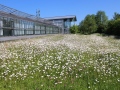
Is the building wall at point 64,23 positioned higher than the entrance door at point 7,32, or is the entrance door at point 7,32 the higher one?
the building wall at point 64,23

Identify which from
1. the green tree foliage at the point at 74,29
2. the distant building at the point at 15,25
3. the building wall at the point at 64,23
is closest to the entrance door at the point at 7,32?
the distant building at the point at 15,25

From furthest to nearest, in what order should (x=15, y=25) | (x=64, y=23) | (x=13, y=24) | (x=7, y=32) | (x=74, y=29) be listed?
(x=64, y=23)
(x=74, y=29)
(x=15, y=25)
(x=13, y=24)
(x=7, y=32)

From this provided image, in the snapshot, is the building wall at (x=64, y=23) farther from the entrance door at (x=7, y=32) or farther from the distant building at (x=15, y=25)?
the entrance door at (x=7, y=32)

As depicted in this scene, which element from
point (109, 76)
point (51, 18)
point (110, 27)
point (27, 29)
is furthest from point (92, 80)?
point (51, 18)

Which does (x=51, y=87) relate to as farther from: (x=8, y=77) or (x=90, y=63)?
(x=90, y=63)

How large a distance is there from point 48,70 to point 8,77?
199 centimetres

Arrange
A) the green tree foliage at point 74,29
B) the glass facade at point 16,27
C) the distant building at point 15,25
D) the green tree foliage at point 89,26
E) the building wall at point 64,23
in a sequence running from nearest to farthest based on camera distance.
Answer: the glass facade at point 16,27, the distant building at point 15,25, the green tree foliage at point 89,26, the green tree foliage at point 74,29, the building wall at point 64,23

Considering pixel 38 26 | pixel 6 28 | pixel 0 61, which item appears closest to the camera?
pixel 0 61

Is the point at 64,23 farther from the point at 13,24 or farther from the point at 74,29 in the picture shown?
the point at 13,24

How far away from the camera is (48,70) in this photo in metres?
9.63

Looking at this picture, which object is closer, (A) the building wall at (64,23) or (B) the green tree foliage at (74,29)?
(B) the green tree foliage at (74,29)

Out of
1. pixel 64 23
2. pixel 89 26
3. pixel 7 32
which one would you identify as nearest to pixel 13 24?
pixel 7 32

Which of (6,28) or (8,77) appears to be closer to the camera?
(8,77)

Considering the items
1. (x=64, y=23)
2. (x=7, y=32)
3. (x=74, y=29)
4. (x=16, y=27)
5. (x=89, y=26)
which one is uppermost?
(x=64, y=23)
